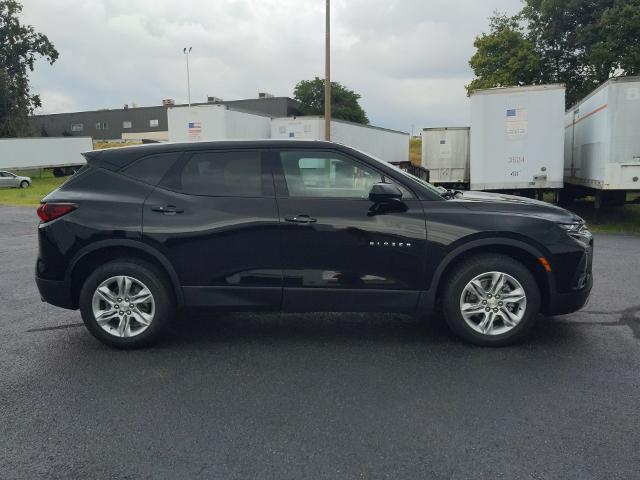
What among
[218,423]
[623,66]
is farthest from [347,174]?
[623,66]

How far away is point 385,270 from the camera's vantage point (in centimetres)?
456

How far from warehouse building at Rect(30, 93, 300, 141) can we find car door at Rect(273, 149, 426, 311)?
67.1 m

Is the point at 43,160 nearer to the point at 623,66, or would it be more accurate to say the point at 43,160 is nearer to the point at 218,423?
the point at 623,66

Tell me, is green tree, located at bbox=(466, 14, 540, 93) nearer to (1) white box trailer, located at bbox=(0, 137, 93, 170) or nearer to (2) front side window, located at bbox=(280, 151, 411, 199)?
(1) white box trailer, located at bbox=(0, 137, 93, 170)

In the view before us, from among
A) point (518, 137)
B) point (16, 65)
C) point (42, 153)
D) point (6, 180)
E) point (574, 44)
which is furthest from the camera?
point (16, 65)

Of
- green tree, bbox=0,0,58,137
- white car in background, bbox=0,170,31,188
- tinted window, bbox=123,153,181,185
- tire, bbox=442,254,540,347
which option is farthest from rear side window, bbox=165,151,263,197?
green tree, bbox=0,0,58,137

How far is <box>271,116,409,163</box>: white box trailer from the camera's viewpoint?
74.6 ft

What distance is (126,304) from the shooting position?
464cm

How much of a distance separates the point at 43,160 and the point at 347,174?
137ft

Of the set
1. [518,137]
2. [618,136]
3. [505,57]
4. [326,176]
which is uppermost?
[505,57]

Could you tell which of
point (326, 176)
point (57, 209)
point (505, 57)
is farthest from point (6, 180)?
point (326, 176)

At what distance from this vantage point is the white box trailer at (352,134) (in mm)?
22734

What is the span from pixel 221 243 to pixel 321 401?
1593mm

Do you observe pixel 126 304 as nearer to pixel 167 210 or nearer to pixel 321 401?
pixel 167 210
